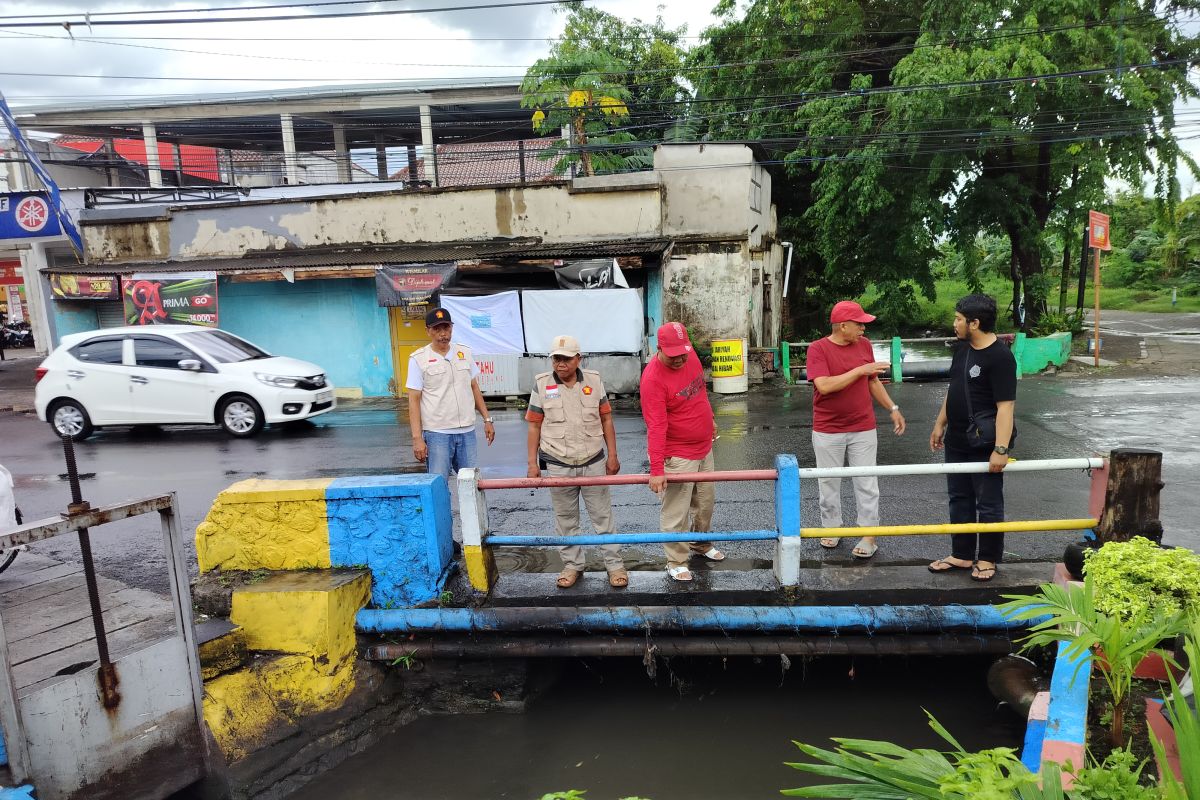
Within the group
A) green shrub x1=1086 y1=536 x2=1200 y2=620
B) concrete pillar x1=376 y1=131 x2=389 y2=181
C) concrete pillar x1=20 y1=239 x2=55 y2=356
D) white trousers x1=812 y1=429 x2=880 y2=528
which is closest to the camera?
green shrub x1=1086 y1=536 x2=1200 y2=620

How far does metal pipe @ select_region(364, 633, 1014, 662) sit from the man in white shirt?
1.29 meters

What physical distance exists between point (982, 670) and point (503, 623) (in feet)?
9.96

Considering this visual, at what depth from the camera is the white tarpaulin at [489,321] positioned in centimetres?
1466

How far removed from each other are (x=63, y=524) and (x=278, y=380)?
8.41m

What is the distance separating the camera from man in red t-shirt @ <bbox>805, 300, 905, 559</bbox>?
15.9 feet

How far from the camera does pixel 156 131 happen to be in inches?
957

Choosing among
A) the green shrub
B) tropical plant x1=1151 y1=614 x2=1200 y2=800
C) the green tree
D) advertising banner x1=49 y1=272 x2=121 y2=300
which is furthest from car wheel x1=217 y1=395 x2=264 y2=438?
the green tree

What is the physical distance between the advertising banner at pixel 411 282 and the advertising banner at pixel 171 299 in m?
3.71

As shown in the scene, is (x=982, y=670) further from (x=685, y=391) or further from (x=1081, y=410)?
(x=1081, y=410)

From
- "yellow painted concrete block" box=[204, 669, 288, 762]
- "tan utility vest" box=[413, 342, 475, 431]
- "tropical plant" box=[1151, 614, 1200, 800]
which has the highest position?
"tan utility vest" box=[413, 342, 475, 431]

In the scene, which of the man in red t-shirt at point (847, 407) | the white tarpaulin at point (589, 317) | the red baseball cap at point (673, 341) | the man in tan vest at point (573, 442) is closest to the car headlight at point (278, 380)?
the white tarpaulin at point (589, 317)

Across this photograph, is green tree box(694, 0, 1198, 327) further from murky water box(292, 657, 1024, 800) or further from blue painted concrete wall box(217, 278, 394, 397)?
murky water box(292, 657, 1024, 800)

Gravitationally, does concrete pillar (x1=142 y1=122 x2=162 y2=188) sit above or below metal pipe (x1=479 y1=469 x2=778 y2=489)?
above

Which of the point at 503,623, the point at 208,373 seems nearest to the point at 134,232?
the point at 208,373
